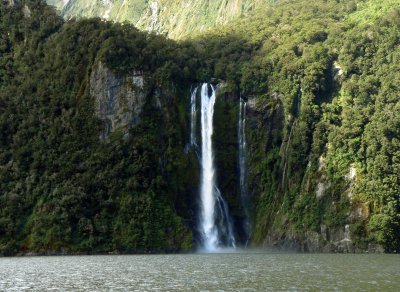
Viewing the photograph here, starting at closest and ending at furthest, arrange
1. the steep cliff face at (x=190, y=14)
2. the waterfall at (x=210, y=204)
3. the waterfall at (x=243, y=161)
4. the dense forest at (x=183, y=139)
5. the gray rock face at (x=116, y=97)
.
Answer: the dense forest at (x=183, y=139)
the waterfall at (x=210, y=204)
the waterfall at (x=243, y=161)
the gray rock face at (x=116, y=97)
the steep cliff face at (x=190, y=14)

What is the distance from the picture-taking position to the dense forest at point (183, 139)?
253ft

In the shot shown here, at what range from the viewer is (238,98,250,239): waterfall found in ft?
281

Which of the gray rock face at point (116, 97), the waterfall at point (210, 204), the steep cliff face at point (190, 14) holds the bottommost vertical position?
the waterfall at point (210, 204)

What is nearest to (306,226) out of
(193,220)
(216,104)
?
(193,220)

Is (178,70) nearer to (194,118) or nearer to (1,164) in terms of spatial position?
(194,118)

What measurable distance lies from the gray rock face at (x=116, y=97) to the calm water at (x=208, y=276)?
36570mm

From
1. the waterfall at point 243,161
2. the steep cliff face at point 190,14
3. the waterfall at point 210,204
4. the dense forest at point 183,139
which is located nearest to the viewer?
the dense forest at point 183,139

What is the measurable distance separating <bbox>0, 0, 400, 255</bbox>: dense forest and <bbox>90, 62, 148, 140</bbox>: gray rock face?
61 centimetres

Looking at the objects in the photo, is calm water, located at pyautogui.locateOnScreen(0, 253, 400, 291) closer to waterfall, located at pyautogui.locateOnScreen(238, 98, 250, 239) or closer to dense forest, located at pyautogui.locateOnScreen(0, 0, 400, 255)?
dense forest, located at pyautogui.locateOnScreen(0, 0, 400, 255)

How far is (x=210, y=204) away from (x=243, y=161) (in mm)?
8112

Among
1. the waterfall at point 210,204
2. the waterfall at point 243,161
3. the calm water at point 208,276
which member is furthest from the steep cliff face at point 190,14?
the calm water at point 208,276

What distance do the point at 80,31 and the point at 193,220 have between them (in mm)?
33278

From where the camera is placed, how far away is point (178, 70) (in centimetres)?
9231

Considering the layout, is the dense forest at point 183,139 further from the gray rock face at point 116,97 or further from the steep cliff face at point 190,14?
the steep cliff face at point 190,14
